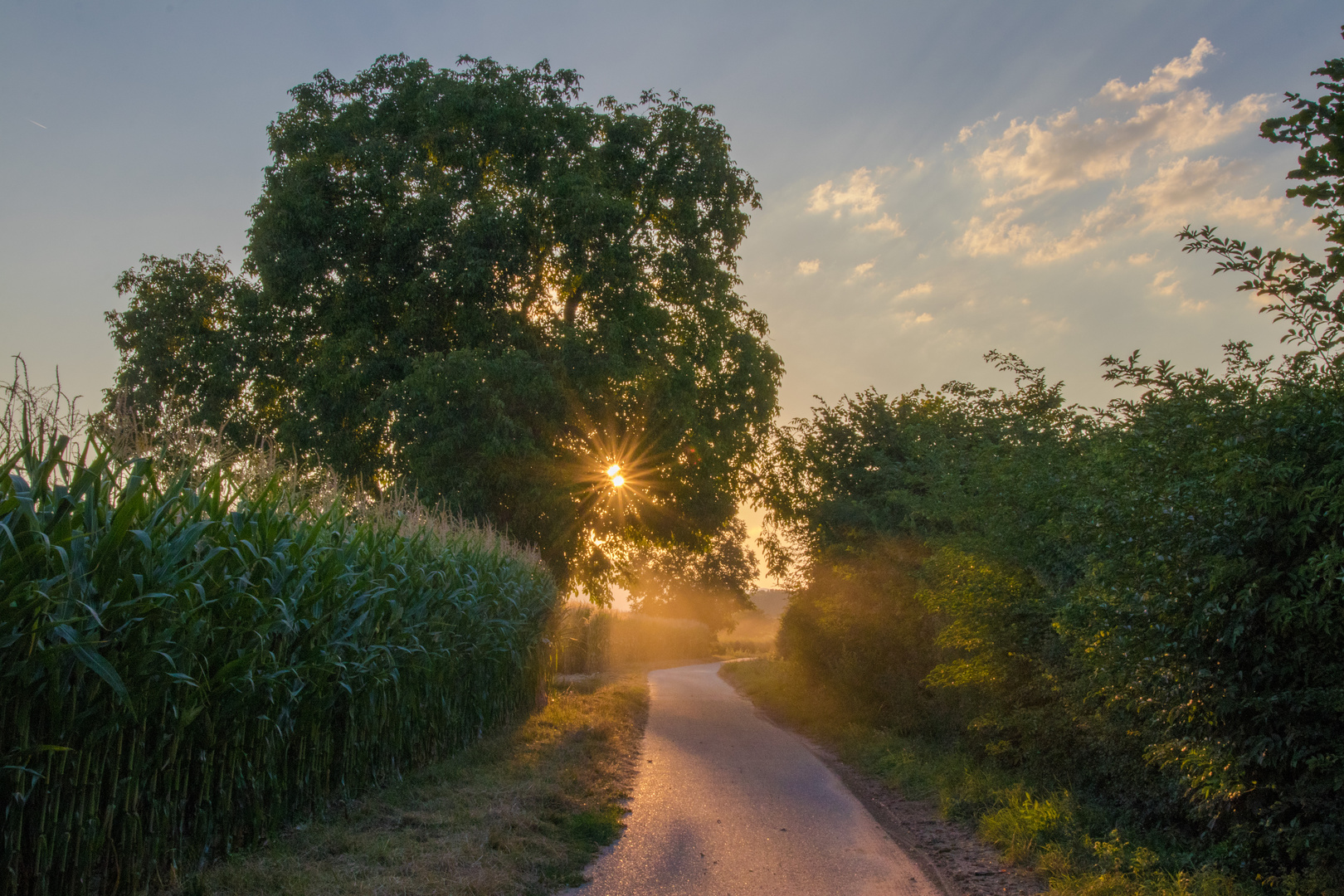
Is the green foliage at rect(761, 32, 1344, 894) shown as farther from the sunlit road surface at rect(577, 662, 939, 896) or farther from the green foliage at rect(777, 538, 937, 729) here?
the green foliage at rect(777, 538, 937, 729)

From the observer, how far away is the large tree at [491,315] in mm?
18375

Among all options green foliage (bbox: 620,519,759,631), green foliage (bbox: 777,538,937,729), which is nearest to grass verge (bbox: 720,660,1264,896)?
green foliage (bbox: 777,538,937,729)

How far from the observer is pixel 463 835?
20.3 ft

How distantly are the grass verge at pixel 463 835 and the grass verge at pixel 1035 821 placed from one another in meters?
3.58

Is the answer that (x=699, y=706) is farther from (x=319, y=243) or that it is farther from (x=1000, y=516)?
(x=319, y=243)

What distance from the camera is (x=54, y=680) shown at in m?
3.71

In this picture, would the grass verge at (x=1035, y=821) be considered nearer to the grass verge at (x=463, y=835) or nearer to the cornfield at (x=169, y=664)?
the grass verge at (x=463, y=835)

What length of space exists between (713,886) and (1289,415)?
487 centimetres

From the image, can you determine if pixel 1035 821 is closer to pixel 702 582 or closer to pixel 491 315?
pixel 491 315

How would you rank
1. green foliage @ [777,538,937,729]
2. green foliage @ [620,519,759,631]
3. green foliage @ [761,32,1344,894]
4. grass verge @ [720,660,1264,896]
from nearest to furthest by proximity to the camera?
1. green foliage @ [761,32,1344,894]
2. grass verge @ [720,660,1264,896]
3. green foliage @ [777,538,937,729]
4. green foliage @ [620,519,759,631]

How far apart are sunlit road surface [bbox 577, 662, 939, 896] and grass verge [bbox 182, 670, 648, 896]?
35 centimetres

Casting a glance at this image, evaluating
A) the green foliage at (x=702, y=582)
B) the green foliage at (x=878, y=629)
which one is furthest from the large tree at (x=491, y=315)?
the green foliage at (x=702, y=582)

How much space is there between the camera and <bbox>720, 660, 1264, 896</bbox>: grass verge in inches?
216

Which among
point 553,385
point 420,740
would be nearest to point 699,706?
point 553,385
